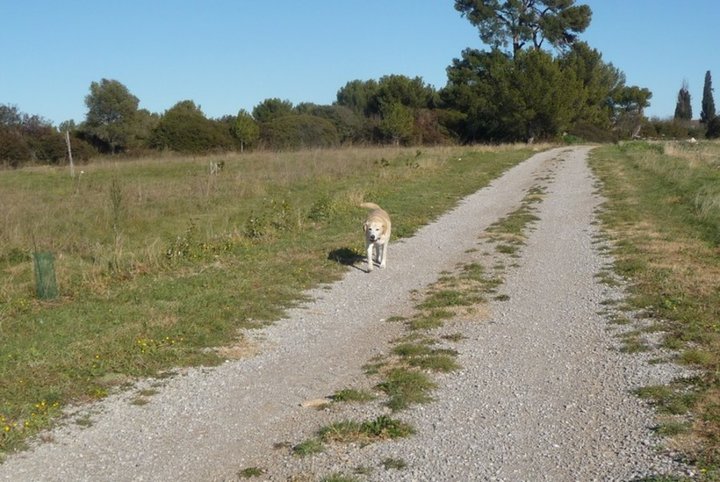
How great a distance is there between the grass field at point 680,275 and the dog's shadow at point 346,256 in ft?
13.7

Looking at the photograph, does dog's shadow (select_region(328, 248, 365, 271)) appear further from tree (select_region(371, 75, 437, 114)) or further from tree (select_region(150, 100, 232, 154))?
tree (select_region(371, 75, 437, 114))

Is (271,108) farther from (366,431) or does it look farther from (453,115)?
(366,431)

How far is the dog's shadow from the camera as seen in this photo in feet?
38.6

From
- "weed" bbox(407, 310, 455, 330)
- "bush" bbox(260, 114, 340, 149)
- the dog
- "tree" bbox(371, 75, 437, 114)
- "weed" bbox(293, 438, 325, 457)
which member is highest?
"tree" bbox(371, 75, 437, 114)

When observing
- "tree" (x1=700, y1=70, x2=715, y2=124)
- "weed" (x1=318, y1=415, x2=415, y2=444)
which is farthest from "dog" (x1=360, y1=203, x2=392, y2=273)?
"tree" (x1=700, y1=70, x2=715, y2=124)

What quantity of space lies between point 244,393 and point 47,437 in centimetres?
160

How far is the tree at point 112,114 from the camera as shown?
59.6m

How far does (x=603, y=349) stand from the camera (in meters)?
6.89

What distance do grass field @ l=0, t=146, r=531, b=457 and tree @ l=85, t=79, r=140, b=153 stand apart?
113 feet

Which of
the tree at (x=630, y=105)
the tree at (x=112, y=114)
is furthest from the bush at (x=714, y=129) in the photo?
the tree at (x=112, y=114)

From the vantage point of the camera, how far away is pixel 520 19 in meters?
65.4

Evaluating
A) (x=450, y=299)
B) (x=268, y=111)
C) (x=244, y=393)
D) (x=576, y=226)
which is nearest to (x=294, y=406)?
(x=244, y=393)

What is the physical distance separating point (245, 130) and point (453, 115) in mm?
18463

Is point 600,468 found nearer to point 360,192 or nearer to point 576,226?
point 576,226
